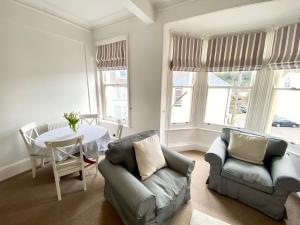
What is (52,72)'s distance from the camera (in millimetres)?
2777

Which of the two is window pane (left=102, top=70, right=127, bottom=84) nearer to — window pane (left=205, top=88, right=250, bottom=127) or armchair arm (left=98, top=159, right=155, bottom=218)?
window pane (left=205, top=88, right=250, bottom=127)

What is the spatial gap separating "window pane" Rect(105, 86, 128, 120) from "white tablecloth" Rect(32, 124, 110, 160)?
1.11m

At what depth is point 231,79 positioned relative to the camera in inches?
116

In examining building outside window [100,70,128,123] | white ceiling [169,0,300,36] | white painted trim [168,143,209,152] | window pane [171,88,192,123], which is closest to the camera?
white ceiling [169,0,300,36]

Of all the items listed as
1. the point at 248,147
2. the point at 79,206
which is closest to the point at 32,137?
the point at 79,206

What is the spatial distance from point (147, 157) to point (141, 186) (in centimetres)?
41

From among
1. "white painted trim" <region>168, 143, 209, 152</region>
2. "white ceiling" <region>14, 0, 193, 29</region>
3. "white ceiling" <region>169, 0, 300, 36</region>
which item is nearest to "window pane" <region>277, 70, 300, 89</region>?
"white ceiling" <region>169, 0, 300, 36</region>

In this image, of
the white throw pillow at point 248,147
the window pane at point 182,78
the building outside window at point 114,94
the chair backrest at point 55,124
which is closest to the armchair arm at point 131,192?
the white throw pillow at point 248,147

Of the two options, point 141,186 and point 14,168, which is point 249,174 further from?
point 14,168

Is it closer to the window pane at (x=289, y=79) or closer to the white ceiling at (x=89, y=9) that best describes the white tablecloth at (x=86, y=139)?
the white ceiling at (x=89, y=9)

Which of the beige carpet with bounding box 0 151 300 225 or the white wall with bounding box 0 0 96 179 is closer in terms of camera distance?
the beige carpet with bounding box 0 151 300 225

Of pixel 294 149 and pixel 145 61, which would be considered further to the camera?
pixel 145 61

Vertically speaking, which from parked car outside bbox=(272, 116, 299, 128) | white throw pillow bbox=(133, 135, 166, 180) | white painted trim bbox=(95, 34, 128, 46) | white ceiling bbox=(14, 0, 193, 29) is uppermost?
white ceiling bbox=(14, 0, 193, 29)

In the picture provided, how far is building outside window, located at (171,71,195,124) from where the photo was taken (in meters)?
3.07
